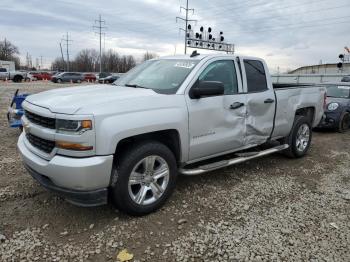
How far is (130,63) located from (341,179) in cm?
10124

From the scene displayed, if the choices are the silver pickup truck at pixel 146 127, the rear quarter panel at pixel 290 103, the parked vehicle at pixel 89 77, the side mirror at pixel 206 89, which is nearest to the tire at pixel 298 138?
the rear quarter panel at pixel 290 103

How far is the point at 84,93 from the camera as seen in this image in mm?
3846

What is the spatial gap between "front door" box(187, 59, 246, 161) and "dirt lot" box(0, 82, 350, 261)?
2.25 ft

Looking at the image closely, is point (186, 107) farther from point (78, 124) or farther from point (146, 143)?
point (78, 124)

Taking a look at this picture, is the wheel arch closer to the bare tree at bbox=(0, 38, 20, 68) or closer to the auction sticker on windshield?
the auction sticker on windshield


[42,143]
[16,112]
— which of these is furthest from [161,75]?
[16,112]

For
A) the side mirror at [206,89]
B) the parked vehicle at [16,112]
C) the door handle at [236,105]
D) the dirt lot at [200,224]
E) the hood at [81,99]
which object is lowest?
the dirt lot at [200,224]

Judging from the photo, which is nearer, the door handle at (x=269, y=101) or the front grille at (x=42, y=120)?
the front grille at (x=42, y=120)

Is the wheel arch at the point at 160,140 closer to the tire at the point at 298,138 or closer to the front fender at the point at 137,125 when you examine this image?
the front fender at the point at 137,125

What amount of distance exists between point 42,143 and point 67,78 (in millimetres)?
40900

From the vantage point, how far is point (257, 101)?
16.2 feet

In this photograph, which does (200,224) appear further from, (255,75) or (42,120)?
(255,75)

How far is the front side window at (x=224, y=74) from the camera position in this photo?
4.45 metres

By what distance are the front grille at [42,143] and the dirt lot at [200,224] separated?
83 centimetres
